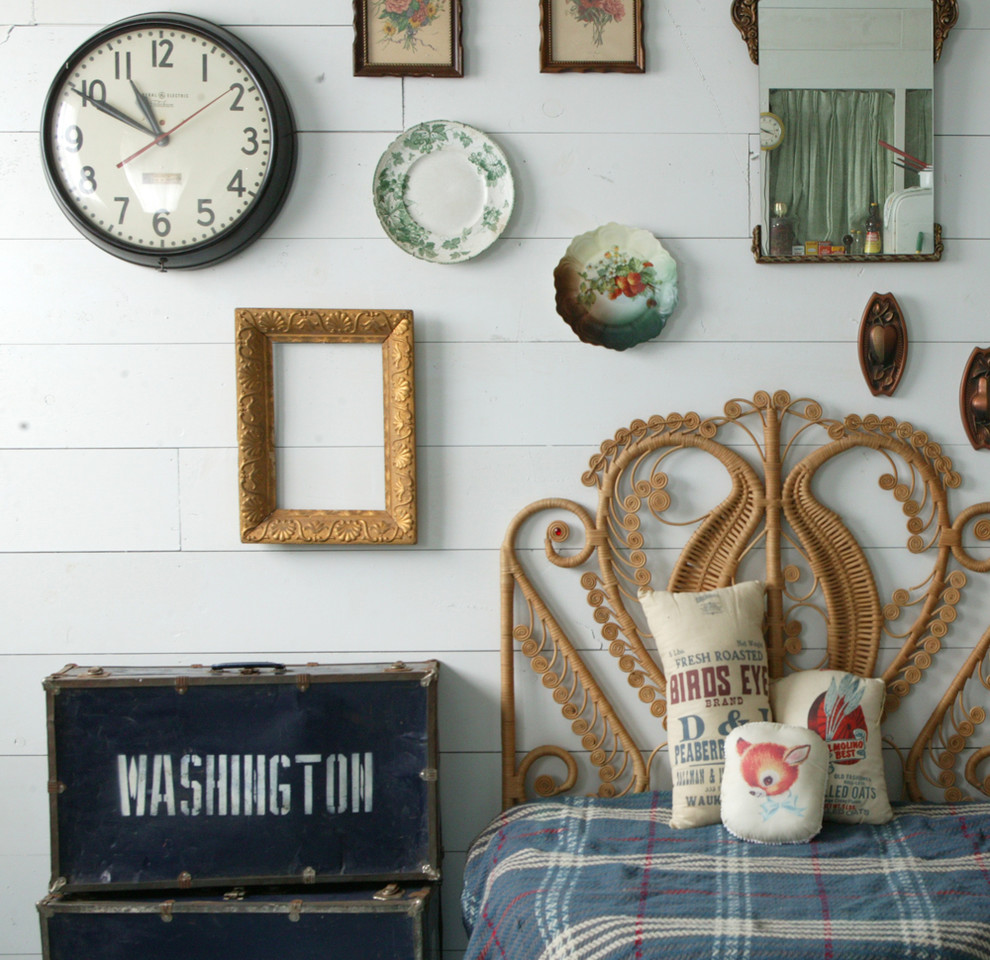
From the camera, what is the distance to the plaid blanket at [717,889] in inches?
44.1

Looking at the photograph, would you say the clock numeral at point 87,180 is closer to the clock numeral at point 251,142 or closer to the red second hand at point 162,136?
the red second hand at point 162,136

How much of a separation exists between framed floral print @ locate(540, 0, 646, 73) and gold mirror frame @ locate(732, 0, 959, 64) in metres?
0.18

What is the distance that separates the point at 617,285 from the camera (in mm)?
1548

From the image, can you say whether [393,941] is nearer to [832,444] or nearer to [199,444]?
[199,444]

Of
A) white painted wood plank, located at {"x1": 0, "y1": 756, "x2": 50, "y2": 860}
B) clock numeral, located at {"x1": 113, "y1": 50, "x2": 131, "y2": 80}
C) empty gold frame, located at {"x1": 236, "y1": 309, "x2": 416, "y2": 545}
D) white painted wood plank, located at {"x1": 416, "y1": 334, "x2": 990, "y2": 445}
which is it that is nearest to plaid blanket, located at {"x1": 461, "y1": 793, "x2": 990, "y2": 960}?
empty gold frame, located at {"x1": 236, "y1": 309, "x2": 416, "y2": 545}

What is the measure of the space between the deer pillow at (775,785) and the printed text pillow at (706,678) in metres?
0.05

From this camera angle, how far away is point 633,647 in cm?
158

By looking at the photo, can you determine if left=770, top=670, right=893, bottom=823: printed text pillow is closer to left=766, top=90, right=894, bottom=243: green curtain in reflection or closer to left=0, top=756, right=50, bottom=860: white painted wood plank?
left=766, top=90, right=894, bottom=243: green curtain in reflection

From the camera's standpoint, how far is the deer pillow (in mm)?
1359

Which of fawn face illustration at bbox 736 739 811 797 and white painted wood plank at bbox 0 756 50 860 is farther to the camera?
white painted wood plank at bbox 0 756 50 860

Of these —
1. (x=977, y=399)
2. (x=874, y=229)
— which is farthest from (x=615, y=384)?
(x=977, y=399)

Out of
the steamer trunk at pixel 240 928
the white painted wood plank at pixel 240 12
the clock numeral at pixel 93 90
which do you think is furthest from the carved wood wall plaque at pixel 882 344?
the clock numeral at pixel 93 90

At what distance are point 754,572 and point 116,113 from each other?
55.3 inches

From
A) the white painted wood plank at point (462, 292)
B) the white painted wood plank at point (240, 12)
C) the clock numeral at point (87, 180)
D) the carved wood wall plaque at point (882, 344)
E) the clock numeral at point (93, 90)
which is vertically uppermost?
the white painted wood plank at point (240, 12)
